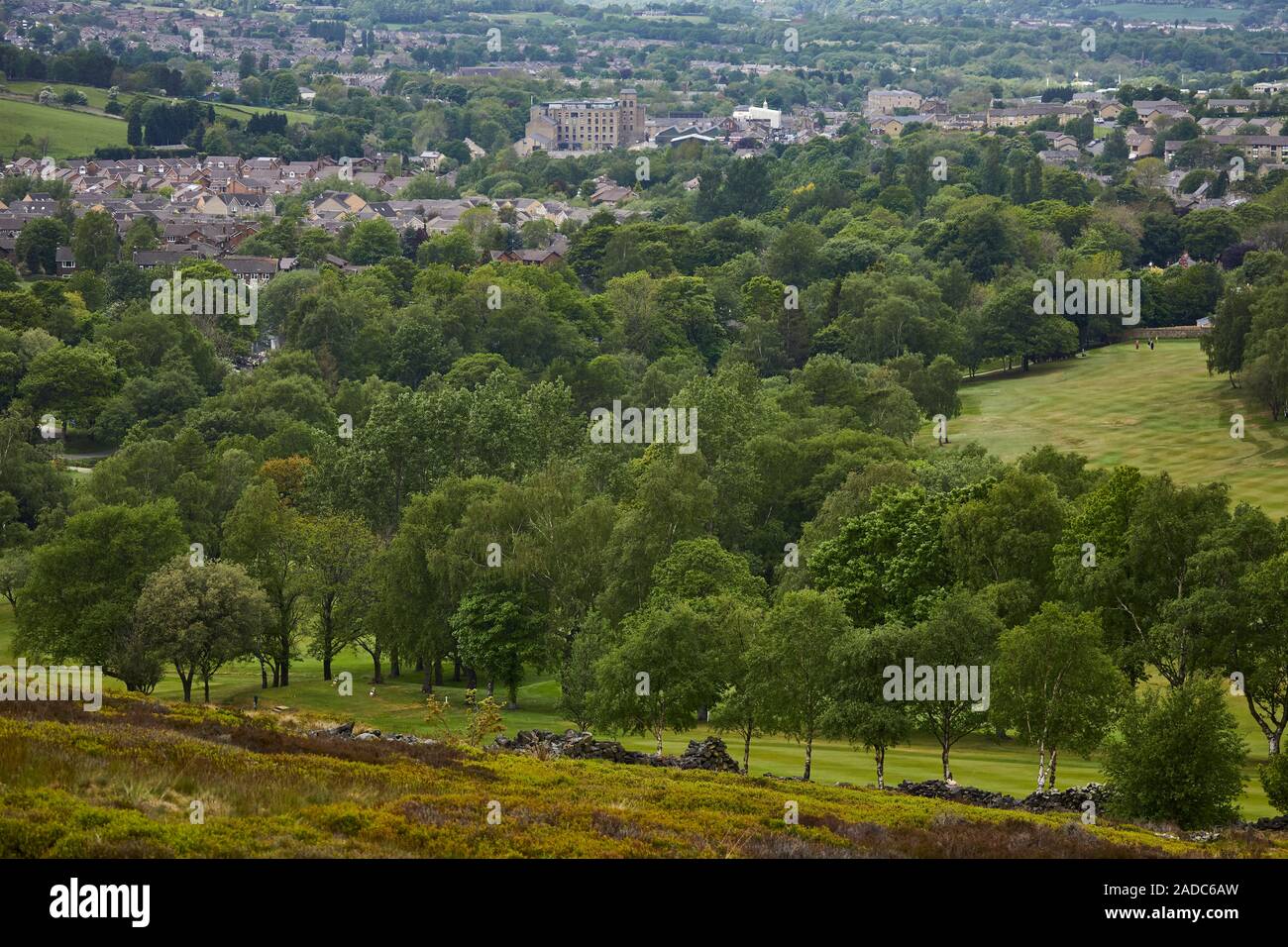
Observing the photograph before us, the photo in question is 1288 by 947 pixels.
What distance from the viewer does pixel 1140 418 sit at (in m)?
102

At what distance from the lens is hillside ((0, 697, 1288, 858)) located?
25234 millimetres

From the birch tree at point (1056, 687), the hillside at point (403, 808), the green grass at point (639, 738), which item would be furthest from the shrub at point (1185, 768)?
the birch tree at point (1056, 687)

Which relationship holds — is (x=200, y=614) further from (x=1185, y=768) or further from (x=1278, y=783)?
(x=1278, y=783)

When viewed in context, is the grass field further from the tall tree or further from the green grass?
the tall tree

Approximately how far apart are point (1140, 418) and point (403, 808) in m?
81.5

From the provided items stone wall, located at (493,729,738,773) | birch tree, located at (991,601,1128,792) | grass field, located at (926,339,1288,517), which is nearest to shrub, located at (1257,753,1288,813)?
birch tree, located at (991,601,1128,792)

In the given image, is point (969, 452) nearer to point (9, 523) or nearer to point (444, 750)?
point (444, 750)

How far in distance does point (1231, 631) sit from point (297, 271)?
105625 mm

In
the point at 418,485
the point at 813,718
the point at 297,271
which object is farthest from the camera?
the point at 297,271

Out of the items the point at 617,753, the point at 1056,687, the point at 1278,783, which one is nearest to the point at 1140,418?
the point at 1056,687
